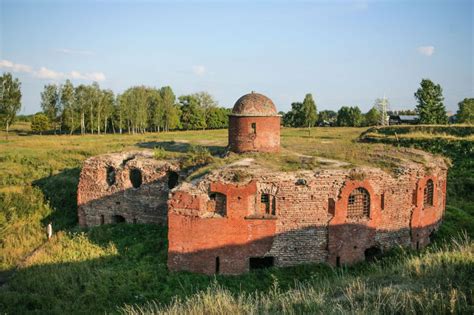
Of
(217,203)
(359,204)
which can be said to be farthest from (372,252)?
(217,203)

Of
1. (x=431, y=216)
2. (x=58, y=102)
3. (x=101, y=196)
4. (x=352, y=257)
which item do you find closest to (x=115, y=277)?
(x=101, y=196)

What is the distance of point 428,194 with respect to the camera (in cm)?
1698

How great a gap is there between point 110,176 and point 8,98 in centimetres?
3686

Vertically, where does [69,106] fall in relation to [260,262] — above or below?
above

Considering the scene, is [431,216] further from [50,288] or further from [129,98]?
[129,98]

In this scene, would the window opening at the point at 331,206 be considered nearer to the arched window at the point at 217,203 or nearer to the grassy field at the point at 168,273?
the grassy field at the point at 168,273

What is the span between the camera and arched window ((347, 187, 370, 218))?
47.8ft

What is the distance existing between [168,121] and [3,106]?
2654 cm

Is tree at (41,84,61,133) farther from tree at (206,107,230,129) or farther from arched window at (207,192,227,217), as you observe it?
arched window at (207,192,227,217)

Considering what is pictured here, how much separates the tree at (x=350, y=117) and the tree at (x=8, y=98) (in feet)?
179

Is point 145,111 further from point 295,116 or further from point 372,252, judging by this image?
point 372,252

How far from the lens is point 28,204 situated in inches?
842

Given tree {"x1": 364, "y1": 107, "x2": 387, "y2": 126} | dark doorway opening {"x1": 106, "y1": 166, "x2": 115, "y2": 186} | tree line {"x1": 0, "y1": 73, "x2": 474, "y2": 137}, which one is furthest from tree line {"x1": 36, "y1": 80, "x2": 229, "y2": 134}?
dark doorway opening {"x1": 106, "y1": 166, "x2": 115, "y2": 186}

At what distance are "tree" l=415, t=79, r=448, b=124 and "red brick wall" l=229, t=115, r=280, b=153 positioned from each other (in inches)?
1690
